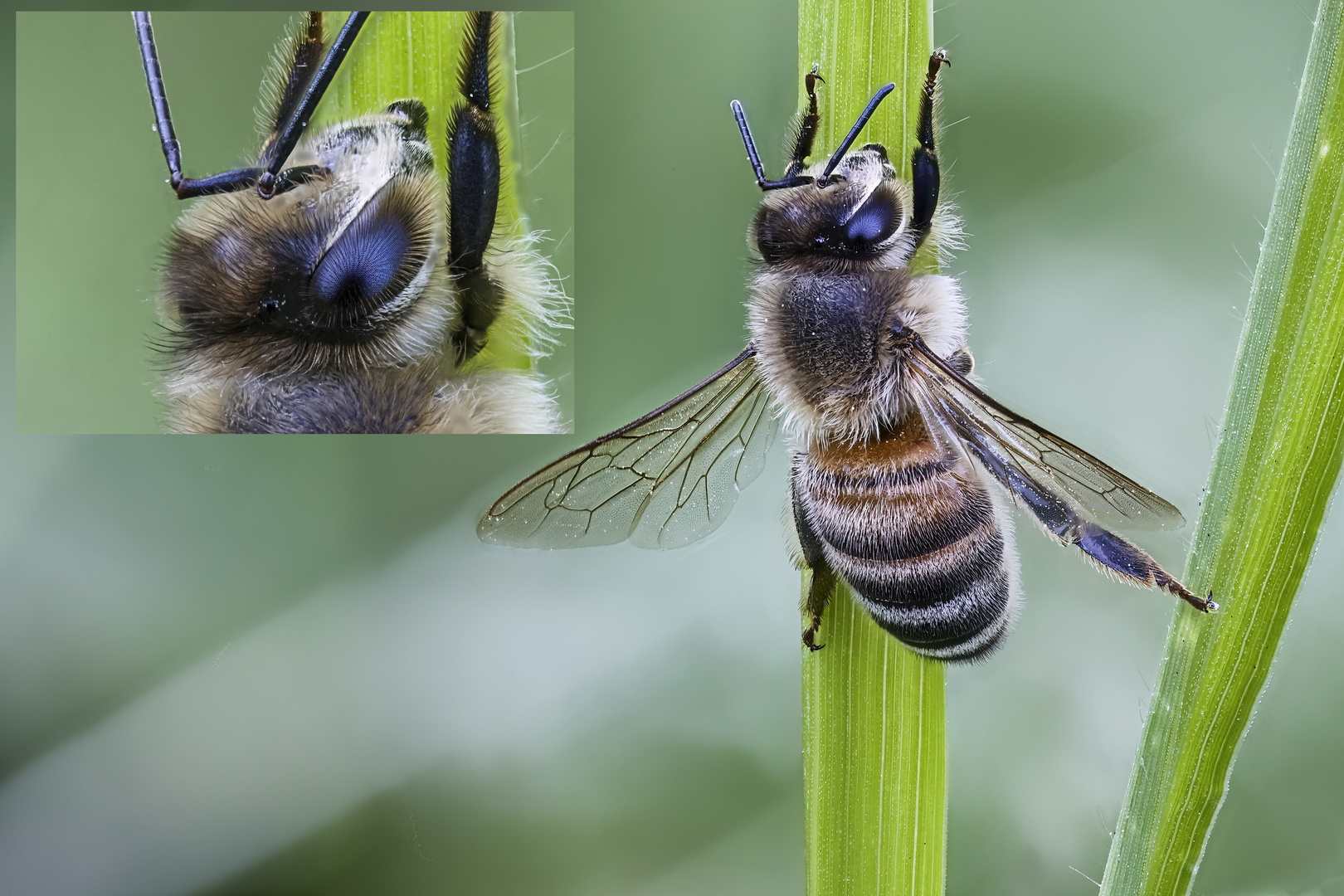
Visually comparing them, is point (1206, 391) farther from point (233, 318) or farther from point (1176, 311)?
point (233, 318)

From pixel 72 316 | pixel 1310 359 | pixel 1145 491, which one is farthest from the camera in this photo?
pixel 72 316

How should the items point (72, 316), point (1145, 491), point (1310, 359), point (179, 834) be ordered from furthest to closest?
point (179, 834)
point (72, 316)
point (1145, 491)
point (1310, 359)

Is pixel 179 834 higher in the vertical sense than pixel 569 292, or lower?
lower

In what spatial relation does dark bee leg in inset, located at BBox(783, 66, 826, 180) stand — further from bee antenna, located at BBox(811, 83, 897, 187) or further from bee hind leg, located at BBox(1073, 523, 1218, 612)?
bee hind leg, located at BBox(1073, 523, 1218, 612)

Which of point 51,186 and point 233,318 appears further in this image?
point 51,186

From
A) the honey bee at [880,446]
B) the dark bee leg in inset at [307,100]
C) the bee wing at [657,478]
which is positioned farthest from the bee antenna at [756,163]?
the dark bee leg in inset at [307,100]

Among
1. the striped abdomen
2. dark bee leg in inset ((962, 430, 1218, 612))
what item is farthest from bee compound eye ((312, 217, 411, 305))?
dark bee leg in inset ((962, 430, 1218, 612))

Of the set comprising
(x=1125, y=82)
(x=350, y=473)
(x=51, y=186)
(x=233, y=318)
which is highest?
(x=1125, y=82)

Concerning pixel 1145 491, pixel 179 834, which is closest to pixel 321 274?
pixel 1145 491
